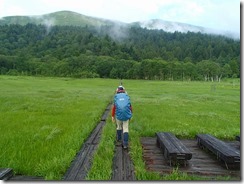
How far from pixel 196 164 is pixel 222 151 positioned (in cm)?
97

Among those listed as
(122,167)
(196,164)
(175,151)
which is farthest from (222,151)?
(122,167)

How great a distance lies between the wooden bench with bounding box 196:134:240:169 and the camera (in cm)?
876

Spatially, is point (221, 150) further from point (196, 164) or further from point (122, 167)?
point (122, 167)

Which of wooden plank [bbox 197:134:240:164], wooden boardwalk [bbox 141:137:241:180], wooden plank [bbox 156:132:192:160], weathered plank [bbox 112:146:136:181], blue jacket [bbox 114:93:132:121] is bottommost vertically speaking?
wooden boardwalk [bbox 141:137:241:180]

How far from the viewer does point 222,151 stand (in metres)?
9.38

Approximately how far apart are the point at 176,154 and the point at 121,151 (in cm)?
233

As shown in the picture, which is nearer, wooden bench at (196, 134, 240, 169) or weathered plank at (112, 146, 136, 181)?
weathered plank at (112, 146, 136, 181)

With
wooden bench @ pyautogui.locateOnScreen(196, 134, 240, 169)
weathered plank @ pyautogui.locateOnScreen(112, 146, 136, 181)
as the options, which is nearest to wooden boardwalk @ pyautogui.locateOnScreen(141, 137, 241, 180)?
wooden bench @ pyautogui.locateOnScreen(196, 134, 240, 169)

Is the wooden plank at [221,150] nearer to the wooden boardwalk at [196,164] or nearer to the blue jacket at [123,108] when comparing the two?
the wooden boardwalk at [196,164]

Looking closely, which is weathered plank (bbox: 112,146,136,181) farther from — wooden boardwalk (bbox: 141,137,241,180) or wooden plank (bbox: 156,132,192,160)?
wooden plank (bbox: 156,132,192,160)

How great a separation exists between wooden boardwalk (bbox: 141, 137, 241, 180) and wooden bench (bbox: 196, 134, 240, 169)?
0.74 ft

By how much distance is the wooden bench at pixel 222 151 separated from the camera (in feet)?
28.7

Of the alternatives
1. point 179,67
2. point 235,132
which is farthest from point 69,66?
point 235,132

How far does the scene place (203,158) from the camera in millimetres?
10172
